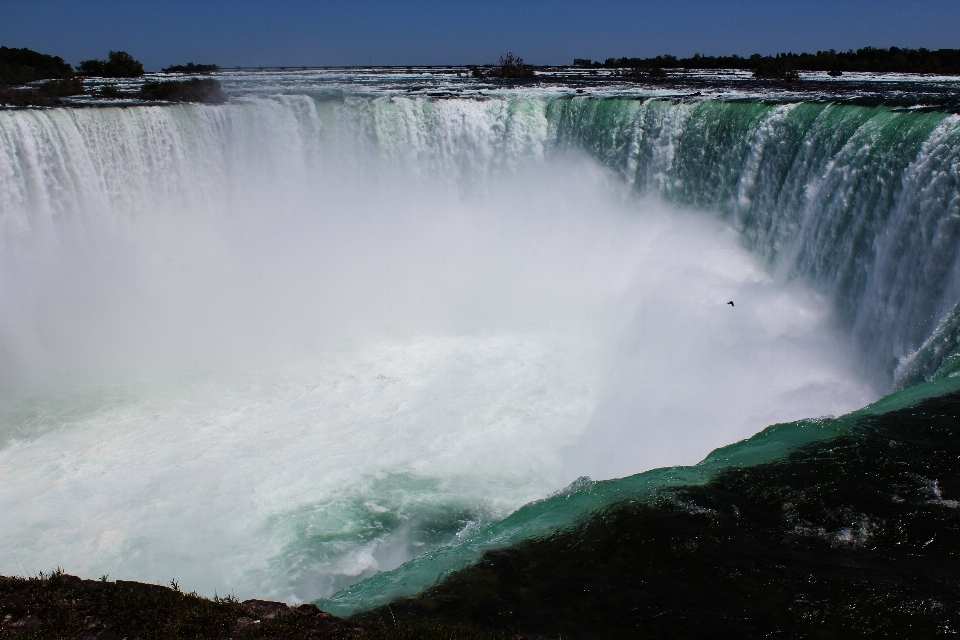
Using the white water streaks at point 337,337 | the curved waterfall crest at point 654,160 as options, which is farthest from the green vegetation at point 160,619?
the curved waterfall crest at point 654,160

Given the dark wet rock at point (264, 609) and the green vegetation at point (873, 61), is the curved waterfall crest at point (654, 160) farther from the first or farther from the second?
the green vegetation at point (873, 61)

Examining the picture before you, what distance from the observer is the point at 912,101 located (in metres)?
11.7

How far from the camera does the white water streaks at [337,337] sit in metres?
6.97

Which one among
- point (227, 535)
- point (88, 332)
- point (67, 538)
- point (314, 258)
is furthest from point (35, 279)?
point (227, 535)

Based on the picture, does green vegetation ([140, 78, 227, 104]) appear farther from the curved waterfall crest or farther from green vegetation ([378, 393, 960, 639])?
green vegetation ([378, 393, 960, 639])

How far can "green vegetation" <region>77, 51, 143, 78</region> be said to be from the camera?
1108 inches

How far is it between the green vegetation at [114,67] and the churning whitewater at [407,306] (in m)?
18.3

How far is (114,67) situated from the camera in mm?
28172

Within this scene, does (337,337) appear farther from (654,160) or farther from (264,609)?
(264,609)

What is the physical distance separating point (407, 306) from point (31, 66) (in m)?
22.5

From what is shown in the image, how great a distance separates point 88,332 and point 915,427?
1161 cm

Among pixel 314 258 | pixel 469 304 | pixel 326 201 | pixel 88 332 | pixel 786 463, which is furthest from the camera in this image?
pixel 326 201

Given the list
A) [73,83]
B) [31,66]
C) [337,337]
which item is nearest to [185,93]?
[73,83]

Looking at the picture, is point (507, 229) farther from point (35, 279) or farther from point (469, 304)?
point (35, 279)
